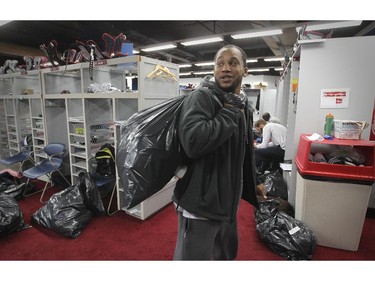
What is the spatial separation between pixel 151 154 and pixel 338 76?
2.23 meters

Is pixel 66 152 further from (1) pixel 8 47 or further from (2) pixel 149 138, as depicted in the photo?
(1) pixel 8 47

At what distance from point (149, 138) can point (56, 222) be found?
2.09 meters

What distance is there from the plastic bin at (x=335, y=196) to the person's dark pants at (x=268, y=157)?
5.14 feet

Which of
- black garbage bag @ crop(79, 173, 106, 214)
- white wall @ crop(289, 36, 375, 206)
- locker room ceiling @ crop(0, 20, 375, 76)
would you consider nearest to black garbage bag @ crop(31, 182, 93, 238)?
black garbage bag @ crop(79, 173, 106, 214)

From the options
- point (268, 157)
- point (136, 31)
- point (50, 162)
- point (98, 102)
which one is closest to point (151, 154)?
point (98, 102)

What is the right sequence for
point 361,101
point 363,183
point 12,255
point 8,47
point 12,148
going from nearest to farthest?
point 363,183 < point 12,255 < point 361,101 < point 12,148 < point 8,47

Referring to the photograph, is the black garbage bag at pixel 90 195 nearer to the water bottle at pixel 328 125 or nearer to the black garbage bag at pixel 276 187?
the black garbage bag at pixel 276 187

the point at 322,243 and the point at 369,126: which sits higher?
the point at 369,126

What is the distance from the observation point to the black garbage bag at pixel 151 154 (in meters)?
1.06

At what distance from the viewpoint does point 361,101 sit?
230cm

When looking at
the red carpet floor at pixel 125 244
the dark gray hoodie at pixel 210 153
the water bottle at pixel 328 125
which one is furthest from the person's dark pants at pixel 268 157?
the dark gray hoodie at pixel 210 153

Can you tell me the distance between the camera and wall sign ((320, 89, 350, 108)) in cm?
231

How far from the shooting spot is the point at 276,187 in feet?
9.96

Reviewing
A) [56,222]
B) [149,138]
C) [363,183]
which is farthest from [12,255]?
[363,183]
